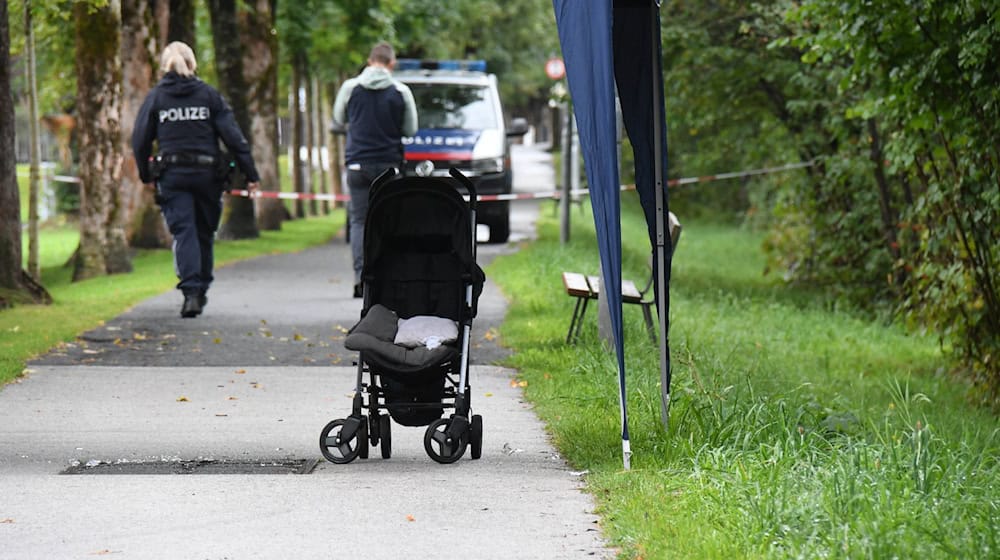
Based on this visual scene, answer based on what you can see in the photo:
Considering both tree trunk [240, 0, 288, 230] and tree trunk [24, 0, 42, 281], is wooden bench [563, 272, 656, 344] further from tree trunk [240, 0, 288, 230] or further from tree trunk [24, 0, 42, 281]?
tree trunk [240, 0, 288, 230]

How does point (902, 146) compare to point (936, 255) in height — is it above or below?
above

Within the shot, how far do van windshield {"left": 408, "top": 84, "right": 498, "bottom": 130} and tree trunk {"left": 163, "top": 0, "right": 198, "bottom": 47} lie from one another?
11.4ft

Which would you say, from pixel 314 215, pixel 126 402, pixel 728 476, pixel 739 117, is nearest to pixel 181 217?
pixel 126 402

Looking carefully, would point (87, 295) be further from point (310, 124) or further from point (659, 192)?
point (310, 124)

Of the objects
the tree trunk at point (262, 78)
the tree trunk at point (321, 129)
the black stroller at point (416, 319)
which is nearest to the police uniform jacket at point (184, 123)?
the black stroller at point (416, 319)

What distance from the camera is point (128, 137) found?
21719mm

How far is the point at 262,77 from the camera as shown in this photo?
27.8 m

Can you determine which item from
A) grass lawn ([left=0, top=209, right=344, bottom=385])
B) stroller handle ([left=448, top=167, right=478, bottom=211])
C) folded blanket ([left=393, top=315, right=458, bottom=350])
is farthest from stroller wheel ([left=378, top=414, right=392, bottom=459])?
grass lawn ([left=0, top=209, right=344, bottom=385])

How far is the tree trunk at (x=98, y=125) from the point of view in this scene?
1864cm

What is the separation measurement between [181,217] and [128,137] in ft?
28.5

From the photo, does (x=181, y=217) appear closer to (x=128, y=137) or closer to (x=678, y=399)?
(x=678, y=399)

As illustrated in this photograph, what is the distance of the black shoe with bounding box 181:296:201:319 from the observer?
13828mm

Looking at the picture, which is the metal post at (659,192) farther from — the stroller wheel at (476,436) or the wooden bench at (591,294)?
the wooden bench at (591,294)

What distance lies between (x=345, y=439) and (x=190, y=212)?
6.36 m
